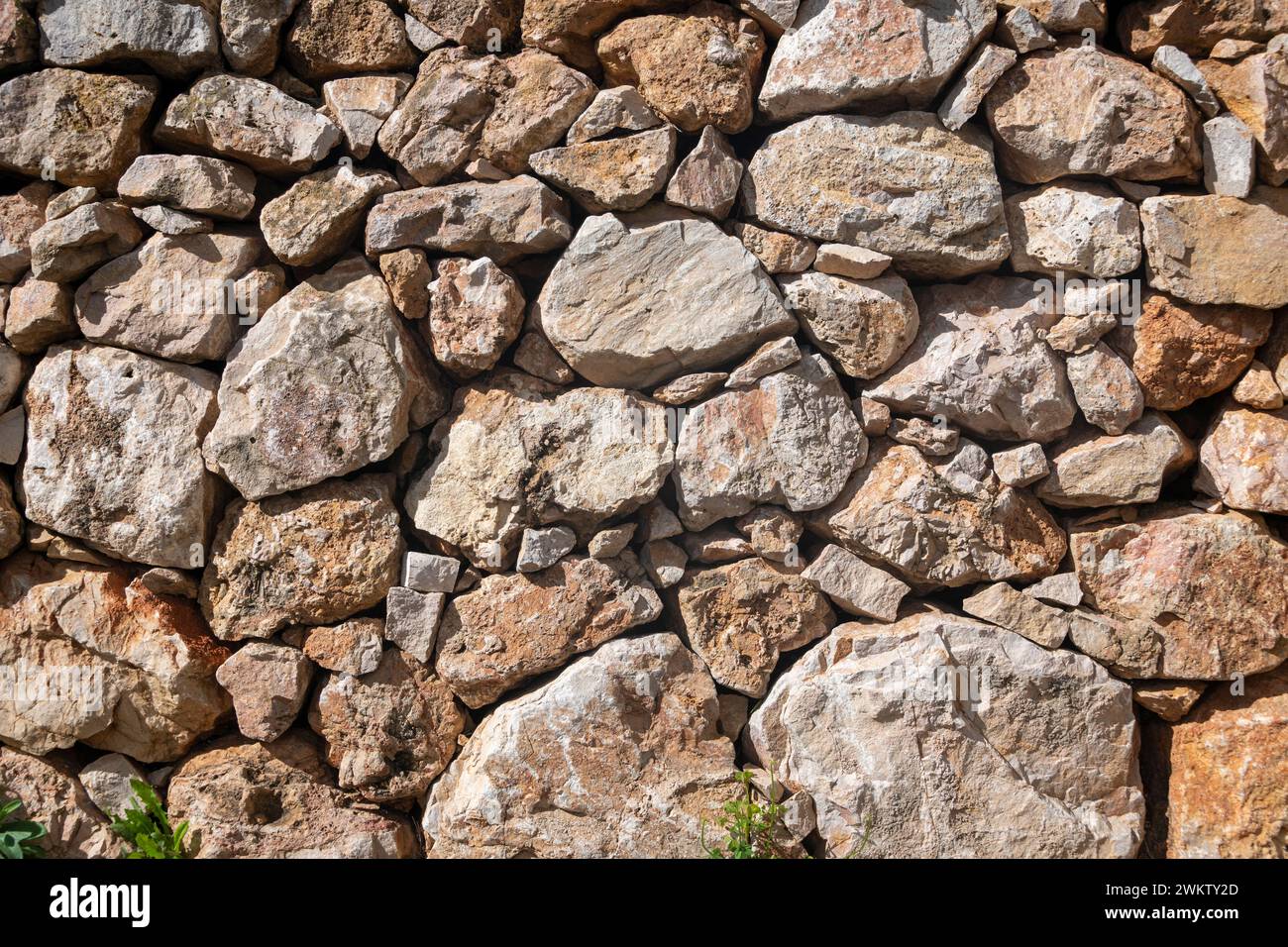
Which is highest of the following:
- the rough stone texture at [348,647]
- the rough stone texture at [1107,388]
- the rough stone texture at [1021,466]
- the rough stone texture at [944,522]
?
the rough stone texture at [1107,388]

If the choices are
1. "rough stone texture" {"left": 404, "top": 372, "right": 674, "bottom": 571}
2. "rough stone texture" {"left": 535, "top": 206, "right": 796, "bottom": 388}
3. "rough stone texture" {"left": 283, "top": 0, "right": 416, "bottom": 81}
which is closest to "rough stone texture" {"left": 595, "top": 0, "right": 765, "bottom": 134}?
"rough stone texture" {"left": 535, "top": 206, "right": 796, "bottom": 388}

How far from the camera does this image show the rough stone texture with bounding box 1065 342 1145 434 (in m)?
3.23

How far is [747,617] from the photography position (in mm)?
3365

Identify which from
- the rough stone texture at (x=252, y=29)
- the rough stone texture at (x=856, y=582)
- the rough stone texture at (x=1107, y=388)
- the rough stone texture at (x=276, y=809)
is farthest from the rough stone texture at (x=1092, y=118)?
the rough stone texture at (x=276, y=809)

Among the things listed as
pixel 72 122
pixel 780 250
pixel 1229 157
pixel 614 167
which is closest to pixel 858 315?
pixel 780 250

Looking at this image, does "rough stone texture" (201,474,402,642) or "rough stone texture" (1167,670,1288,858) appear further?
"rough stone texture" (201,474,402,642)

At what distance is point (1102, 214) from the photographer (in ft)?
10.5

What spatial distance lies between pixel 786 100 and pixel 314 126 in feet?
5.90

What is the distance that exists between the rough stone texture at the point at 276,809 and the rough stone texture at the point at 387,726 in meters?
0.09

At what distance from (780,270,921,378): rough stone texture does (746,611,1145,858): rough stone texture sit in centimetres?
100

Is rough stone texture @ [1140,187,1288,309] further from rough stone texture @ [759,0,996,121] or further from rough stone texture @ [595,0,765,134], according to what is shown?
rough stone texture @ [595,0,765,134]

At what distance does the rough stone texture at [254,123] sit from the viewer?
3400 millimetres

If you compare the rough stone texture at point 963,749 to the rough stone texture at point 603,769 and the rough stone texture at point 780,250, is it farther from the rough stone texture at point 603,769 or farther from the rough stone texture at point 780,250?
the rough stone texture at point 780,250
